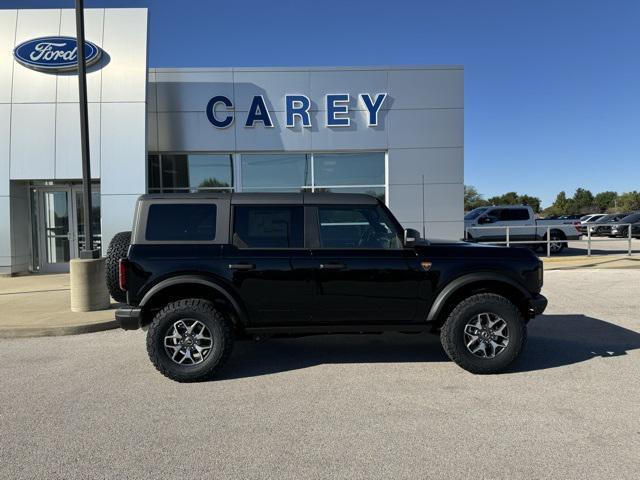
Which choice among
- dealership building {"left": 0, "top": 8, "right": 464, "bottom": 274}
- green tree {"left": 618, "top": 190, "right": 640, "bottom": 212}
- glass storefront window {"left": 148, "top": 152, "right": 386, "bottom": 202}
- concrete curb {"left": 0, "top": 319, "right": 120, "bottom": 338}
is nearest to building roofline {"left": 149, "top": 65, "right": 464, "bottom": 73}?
dealership building {"left": 0, "top": 8, "right": 464, "bottom": 274}

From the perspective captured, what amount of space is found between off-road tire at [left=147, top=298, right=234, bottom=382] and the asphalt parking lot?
126 millimetres

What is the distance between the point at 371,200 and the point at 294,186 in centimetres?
975

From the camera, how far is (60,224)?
45.0 ft

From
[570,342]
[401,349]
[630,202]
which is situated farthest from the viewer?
[630,202]

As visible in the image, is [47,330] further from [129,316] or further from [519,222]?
[519,222]

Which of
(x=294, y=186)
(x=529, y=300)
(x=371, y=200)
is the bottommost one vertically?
(x=529, y=300)

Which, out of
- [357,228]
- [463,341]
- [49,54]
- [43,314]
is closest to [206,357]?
[357,228]

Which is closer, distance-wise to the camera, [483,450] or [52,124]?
[483,450]

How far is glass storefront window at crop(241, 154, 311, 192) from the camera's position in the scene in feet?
47.2

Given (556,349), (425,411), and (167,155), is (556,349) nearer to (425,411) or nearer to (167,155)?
(425,411)

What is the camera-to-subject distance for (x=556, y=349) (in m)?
5.48

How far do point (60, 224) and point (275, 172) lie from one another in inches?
264

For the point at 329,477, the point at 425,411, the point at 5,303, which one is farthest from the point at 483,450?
the point at 5,303

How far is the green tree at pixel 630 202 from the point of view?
76306 mm
